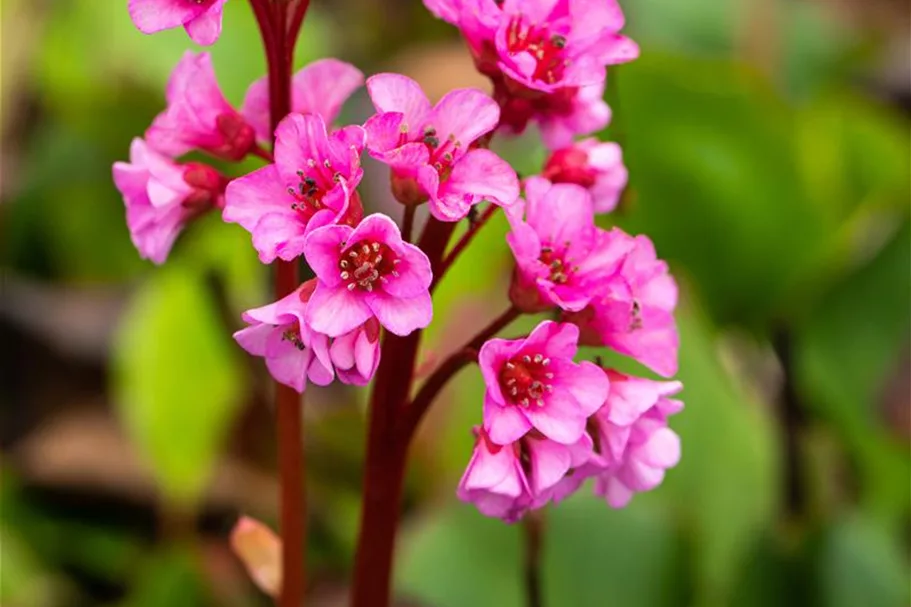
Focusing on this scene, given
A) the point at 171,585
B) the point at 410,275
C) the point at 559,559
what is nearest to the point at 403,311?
the point at 410,275

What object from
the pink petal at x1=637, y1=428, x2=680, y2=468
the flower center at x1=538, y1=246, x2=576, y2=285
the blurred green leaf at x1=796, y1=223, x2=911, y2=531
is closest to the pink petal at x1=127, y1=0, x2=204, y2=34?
the flower center at x1=538, y1=246, x2=576, y2=285

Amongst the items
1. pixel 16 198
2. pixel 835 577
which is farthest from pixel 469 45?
pixel 16 198

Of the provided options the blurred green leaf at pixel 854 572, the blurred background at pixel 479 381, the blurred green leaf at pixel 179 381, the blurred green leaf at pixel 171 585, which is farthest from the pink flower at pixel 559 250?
the blurred green leaf at pixel 179 381

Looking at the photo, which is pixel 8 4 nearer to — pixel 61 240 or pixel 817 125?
pixel 61 240

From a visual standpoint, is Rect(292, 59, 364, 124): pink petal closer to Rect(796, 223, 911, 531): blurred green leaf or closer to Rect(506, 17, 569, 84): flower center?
Rect(506, 17, 569, 84): flower center

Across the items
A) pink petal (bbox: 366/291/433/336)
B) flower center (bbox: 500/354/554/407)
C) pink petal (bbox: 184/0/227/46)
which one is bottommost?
flower center (bbox: 500/354/554/407)

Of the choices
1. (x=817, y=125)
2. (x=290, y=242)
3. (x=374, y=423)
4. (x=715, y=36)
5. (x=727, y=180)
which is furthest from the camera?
(x=715, y=36)
